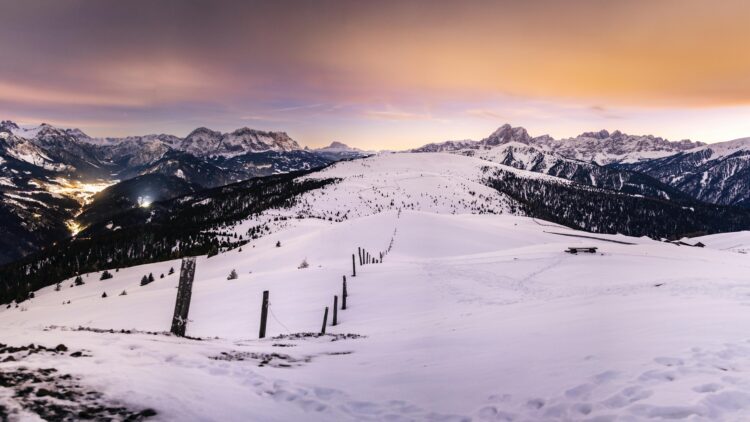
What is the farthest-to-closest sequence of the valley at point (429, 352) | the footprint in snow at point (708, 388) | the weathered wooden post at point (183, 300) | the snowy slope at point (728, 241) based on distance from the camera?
the snowy slope at point (728, 241) < the weathered wooden post at point (183, 300) < the footprint in snow at point (708, 388) < the valley at point (429, 352)

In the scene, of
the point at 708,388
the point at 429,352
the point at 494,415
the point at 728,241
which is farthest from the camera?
the point at 728,241

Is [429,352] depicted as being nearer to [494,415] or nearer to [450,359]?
[450,359]

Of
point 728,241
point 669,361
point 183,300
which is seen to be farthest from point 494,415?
point 728,241

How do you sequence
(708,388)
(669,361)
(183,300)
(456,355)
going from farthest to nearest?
1. (183,300)
2. (456,355)
3. (669,361)
4. (708,388)

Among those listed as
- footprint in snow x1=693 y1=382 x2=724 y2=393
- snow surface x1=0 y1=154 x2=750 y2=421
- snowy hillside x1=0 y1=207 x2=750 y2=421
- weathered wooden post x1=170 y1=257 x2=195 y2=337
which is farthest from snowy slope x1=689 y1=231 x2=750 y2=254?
weathered wooden post x1=170 y1=257 x2=195 y2=337

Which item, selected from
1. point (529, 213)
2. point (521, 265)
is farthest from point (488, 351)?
point (529, 213)

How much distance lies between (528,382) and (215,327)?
20431 mm

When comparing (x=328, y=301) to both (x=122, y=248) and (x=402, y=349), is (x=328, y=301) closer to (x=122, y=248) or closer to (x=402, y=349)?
(x=402, y=349)

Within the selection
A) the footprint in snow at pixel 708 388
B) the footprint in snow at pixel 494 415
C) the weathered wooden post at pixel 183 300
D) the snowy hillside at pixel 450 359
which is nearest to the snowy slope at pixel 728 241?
the snowy hillside at pixel 450 359

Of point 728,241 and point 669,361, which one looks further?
point 728,241

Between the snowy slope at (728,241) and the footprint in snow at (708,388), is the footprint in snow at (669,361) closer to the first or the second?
the footprint in snow at (708,388)

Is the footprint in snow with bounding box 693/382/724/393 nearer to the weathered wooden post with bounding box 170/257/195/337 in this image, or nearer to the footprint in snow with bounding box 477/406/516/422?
the footprint in snow with bounding box 477/406/516/422

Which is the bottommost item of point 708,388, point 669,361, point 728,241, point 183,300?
point 708,388

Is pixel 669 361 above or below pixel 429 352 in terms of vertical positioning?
above
